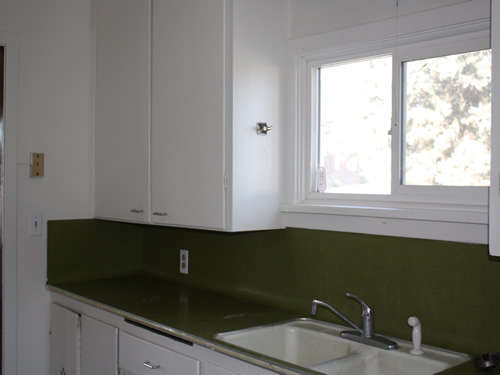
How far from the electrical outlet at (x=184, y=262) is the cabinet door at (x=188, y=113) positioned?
1.72ft

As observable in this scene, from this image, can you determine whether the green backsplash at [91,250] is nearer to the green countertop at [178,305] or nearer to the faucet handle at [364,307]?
the green countertop at [178,305]

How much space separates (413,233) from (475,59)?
2.10 ft

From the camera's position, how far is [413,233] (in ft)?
6.28

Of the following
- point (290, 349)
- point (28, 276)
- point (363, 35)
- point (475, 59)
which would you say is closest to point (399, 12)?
point (363, 35)

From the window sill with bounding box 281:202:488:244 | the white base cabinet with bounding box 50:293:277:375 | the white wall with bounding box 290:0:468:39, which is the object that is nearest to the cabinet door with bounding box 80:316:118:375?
the white base cabinet with bounding box 50:293:277:375

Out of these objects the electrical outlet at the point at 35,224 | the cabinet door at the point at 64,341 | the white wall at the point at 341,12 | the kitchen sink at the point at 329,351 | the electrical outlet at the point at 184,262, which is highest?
the white wall at the point at 341,12

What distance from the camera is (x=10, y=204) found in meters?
2.77

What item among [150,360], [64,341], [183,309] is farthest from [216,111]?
[64,341]

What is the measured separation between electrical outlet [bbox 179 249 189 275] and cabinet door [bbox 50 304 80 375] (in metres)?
0.62

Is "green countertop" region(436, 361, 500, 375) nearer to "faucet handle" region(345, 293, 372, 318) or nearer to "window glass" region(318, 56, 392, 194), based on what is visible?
"faucet handle" region(345, 293, 372, 318)

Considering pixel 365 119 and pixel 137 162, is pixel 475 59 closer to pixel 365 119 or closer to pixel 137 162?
pixel 365 119

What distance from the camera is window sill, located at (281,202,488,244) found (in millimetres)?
1764

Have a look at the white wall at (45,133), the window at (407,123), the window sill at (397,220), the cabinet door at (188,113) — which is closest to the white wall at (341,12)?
the window at (407,123)

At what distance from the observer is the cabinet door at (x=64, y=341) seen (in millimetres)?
2646
